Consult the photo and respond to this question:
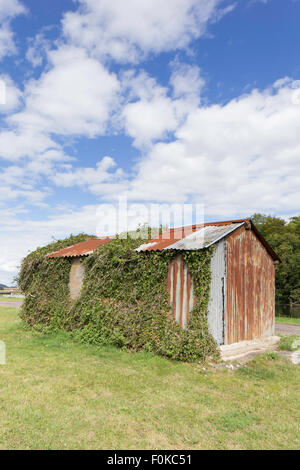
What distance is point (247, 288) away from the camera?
9633 millimetres

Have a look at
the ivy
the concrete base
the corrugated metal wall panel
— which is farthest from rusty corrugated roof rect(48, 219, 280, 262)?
the concrete base

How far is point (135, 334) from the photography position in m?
8.39

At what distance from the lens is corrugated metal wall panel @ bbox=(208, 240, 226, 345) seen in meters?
7.98

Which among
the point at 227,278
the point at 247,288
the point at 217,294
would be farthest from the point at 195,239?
the point at 247,288

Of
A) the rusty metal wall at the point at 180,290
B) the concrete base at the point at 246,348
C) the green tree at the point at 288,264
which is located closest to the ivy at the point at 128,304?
the rusty metal wall at the point at 180,290

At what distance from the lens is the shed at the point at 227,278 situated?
8.09m

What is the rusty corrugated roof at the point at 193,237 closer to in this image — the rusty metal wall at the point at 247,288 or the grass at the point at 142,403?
the rusty metal wall at the point at 247,288

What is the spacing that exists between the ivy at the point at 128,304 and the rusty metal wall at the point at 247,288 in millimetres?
1311

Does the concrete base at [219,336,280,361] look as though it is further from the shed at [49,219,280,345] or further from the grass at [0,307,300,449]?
the grass at [0,307,300,449]

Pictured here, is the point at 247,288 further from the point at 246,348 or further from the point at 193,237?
the point at 193,237

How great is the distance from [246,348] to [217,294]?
208 centimetres

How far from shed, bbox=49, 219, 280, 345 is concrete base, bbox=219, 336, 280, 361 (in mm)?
173
